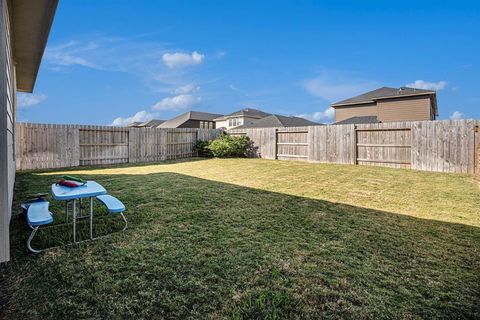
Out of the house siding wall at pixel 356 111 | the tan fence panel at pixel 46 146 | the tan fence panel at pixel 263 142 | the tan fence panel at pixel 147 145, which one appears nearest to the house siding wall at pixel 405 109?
Result: the house siding wall at pixel 356 111

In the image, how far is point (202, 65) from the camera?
2998cm

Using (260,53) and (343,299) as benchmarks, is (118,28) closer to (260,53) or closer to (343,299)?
(260,53)

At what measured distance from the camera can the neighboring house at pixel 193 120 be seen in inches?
1391

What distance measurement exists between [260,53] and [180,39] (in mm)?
9025

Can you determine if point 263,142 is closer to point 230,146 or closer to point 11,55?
point 230,146

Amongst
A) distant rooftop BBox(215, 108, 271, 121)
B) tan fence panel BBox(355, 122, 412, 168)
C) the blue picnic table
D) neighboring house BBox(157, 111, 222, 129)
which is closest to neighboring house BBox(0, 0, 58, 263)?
the blue picnic table

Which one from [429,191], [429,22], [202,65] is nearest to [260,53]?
[202,65]

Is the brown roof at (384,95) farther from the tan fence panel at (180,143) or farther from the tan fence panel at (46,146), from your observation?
the tan fence panel at (46,146)

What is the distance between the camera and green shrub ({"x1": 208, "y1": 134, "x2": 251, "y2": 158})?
14148 mm

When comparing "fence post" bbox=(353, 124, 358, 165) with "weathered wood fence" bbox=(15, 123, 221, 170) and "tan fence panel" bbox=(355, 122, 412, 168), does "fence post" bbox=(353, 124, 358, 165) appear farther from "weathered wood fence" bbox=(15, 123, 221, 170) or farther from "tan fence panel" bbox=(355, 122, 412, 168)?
"weathered wood fence" bbox=(15, 123, 221, 170)

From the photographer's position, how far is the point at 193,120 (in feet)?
118

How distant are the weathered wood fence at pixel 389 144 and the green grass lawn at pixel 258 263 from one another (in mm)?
5067

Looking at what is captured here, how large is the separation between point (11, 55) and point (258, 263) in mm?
6452

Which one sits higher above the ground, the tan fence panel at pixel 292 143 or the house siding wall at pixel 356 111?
the house siding wall at pixel 356 111
